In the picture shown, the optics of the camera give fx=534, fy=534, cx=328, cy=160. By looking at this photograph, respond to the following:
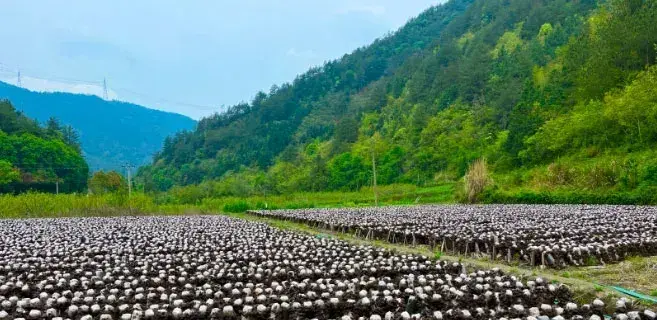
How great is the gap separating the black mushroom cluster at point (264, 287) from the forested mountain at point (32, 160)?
1979 inches

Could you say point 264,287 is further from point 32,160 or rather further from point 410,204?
Result: point 32,160

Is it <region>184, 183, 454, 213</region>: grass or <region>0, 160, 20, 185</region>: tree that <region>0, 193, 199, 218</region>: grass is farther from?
<region>0, 160, 20, 185</region>: tree

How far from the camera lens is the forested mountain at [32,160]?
5662cm

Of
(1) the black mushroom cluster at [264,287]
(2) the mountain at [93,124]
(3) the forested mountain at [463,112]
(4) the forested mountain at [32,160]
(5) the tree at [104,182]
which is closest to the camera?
(1) the black mushroom cluster at [264,287]

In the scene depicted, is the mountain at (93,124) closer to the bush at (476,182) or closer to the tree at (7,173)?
the tree at (7,173)

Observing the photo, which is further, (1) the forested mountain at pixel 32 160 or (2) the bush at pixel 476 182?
(1) the forested mountain at pixel 32 160

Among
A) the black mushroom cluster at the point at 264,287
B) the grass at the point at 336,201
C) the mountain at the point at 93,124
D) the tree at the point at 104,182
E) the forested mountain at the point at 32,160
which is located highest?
the mountain at the point at 93,124

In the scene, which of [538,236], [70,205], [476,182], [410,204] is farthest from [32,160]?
[538,236]

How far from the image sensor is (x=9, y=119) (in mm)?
64062

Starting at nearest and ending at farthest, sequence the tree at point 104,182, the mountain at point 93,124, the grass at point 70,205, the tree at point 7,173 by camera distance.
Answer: the grass at point 70,205 → the tree at point 7,173 → the tree at point 104,182 → the mountain at point 93,124

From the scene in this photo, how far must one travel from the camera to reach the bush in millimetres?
28359

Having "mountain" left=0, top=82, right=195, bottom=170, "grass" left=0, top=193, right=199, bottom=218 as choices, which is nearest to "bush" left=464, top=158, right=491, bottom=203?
"grass" left=0, top=193, right=199, bottom=218

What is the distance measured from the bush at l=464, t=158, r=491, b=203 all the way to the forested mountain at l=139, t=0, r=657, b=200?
3.37 m

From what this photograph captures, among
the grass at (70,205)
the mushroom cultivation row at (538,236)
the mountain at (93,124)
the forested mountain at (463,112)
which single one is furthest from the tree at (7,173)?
the mountain at (93,124)
